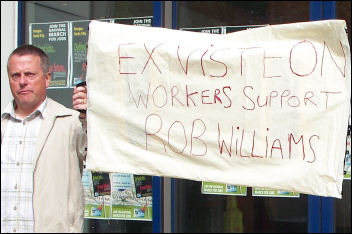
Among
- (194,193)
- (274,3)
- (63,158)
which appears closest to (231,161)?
(63,158)

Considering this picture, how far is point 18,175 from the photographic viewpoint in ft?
9.69

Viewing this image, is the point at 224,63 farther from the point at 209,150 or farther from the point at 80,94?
the point at 80,94

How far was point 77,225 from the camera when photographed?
3.00 m

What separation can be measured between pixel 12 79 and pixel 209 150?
A: 1.05 m

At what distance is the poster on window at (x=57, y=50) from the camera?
4.73 meters

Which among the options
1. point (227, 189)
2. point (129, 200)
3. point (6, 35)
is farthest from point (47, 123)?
point (6, 35)

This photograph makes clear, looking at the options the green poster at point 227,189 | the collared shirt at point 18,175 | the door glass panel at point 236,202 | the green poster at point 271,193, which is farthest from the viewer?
the door glass panel at point 236,202

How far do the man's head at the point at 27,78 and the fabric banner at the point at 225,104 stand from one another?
25 cm

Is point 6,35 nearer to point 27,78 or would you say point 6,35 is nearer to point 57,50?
point 57,50

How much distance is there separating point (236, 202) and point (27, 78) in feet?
10.5

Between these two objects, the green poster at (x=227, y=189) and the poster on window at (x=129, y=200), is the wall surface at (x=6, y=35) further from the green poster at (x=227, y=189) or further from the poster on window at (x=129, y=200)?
the green poster at (x=227, y=189)

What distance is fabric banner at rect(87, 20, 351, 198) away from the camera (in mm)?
2822

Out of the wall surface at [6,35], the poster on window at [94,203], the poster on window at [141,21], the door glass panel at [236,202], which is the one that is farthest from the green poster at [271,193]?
the wall surface at [6,35]

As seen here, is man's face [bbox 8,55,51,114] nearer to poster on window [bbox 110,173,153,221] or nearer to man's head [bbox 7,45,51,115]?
man's head [bbox 7,45,51,115]
